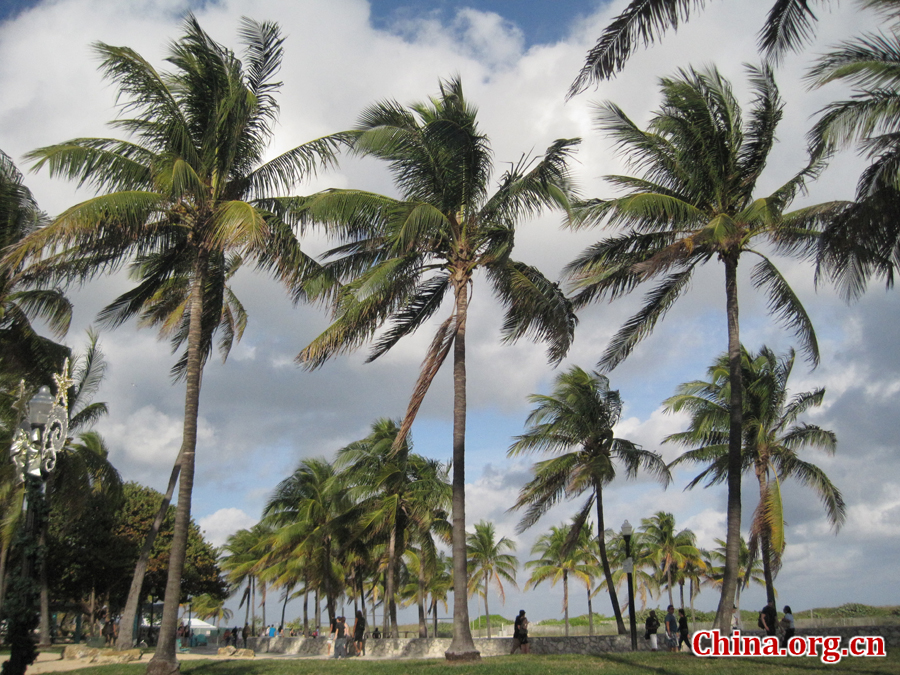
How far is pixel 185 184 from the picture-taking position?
1342cm

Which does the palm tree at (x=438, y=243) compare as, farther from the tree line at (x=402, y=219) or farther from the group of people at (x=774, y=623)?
the group of people at (x=774, y=623)

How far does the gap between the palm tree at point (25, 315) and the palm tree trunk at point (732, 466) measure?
16879 mm

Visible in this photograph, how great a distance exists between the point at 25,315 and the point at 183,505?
961 cm

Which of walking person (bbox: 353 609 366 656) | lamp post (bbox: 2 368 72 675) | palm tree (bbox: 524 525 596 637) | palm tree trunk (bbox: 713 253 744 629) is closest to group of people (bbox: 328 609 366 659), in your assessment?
walking person (bbox: 353 609 366 656)

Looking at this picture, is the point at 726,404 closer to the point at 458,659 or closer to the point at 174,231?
the point at 458,659

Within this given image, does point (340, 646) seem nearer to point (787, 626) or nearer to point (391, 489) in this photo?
point (391, 489)

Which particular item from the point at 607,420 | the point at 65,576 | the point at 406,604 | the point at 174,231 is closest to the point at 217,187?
the point at 174,231

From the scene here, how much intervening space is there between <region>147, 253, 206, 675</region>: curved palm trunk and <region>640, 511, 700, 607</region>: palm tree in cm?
4356

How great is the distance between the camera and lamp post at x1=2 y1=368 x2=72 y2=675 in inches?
390

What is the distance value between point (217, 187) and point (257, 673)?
992 centimetres

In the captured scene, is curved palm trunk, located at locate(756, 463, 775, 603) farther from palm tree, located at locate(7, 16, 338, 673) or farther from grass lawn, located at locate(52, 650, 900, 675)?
palm tree, located at locate(7, 16, 338, 673)

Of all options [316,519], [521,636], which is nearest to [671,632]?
[521,636]

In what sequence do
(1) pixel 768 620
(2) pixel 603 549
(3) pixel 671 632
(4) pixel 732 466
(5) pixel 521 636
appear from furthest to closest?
(2) pixel 603 549 → (3) pixel 671 632 → (5) pixel 521 636 → (1) pixel 768 620 → (4) pixel 732 466

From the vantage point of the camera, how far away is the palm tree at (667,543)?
51.5 m
